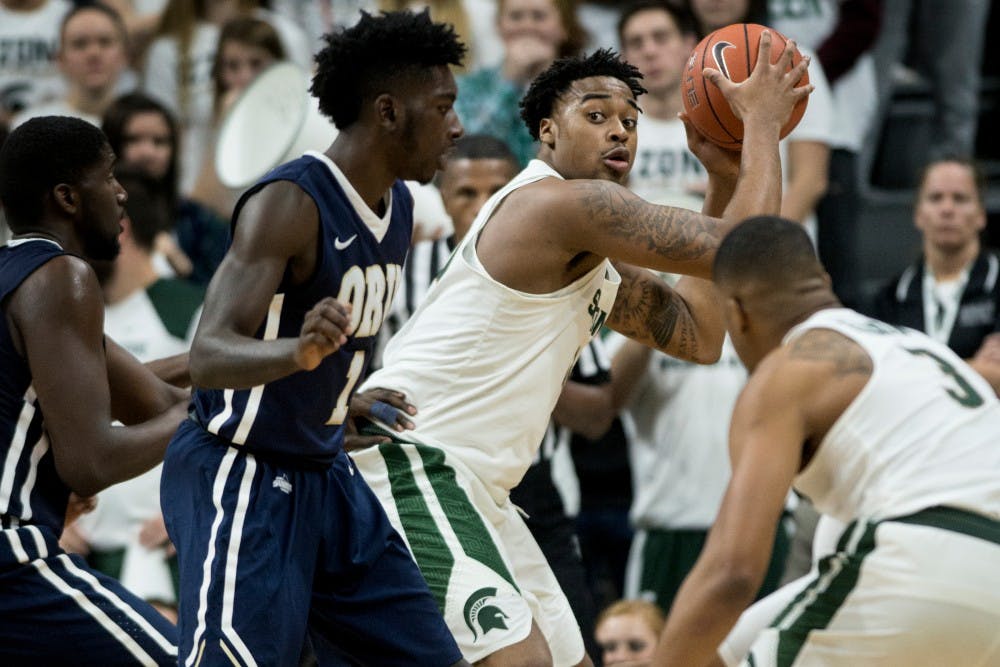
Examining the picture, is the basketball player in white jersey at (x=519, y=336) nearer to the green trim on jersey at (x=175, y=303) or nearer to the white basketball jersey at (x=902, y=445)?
the white basketball jersey at (x=902, y=445)

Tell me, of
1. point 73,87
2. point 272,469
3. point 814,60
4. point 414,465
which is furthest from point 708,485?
point 73,87

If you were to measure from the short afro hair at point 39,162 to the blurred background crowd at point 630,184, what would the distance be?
7.44ft

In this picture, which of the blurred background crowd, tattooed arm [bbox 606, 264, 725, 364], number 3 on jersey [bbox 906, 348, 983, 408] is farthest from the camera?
the blurred background crowd

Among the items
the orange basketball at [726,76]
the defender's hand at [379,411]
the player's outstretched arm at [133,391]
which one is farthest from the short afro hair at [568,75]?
the player's outstretched arm at [133,391]

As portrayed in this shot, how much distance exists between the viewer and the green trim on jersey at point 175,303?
285 inches

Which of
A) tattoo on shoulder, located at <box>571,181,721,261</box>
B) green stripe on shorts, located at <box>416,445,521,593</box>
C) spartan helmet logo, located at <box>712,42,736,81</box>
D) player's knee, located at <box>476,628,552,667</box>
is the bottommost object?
player's knee, located at <box>476,628,552,667</box>

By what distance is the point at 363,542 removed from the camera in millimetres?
4332

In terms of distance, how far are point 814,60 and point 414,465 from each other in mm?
4631

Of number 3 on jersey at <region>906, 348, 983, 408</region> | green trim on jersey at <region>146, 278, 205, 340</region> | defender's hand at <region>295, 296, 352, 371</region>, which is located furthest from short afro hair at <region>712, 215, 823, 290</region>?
green trim on jersey at <region>146, 278, 205, 340</region>

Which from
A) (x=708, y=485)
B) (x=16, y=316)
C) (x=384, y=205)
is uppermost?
(x=384, y=205)

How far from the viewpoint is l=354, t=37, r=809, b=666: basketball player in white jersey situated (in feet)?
14.7

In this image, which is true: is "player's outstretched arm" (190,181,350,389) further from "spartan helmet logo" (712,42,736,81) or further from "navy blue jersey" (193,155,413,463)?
"spartan helmet logo" (712,42,736,81)

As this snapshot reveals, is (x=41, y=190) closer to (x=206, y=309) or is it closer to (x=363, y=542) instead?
(x=206, y=309)

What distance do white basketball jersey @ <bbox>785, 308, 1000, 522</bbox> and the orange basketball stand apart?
1205 millimetres
